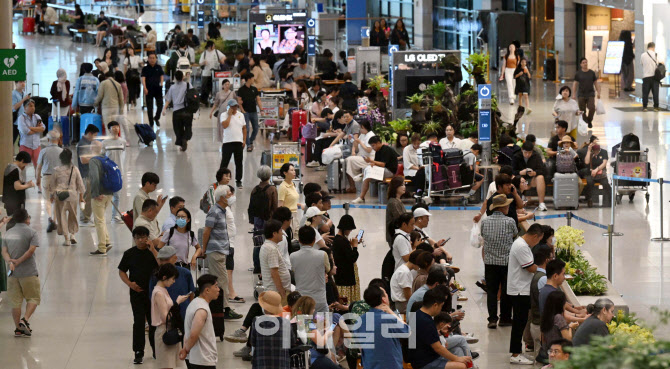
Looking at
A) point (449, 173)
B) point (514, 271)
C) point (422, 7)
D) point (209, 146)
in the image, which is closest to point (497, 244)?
point (514, 271)

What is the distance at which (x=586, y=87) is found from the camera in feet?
81.9

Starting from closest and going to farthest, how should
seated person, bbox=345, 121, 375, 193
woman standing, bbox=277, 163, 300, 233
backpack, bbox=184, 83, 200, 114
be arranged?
woman standing, bbox=277, 163, 300, 233 < seated person, bbox=345, 121, 375, 193 < backpack, bbox=184, 83, 200, 114

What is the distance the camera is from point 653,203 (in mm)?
17875

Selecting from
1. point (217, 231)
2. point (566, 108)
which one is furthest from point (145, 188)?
point (566, 108)

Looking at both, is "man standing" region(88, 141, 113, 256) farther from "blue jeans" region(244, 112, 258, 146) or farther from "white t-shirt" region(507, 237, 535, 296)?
"blue jeans" region(244, 112, 258, 146)

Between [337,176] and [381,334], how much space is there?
34.3 ft

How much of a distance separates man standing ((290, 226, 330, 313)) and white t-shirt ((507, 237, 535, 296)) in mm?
1819

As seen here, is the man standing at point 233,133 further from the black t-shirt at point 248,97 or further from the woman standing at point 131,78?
the woman standing at point 131,78

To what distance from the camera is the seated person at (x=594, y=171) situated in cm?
1750

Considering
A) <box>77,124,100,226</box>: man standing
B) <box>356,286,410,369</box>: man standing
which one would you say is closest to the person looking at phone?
<box>77,124,100,226</box>: man standing

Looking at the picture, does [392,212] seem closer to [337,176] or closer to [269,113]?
[337,176]

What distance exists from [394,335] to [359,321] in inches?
30.0

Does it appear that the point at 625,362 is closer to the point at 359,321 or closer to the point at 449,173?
the point at 359,321

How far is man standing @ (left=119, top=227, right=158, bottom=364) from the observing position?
10648 mm
